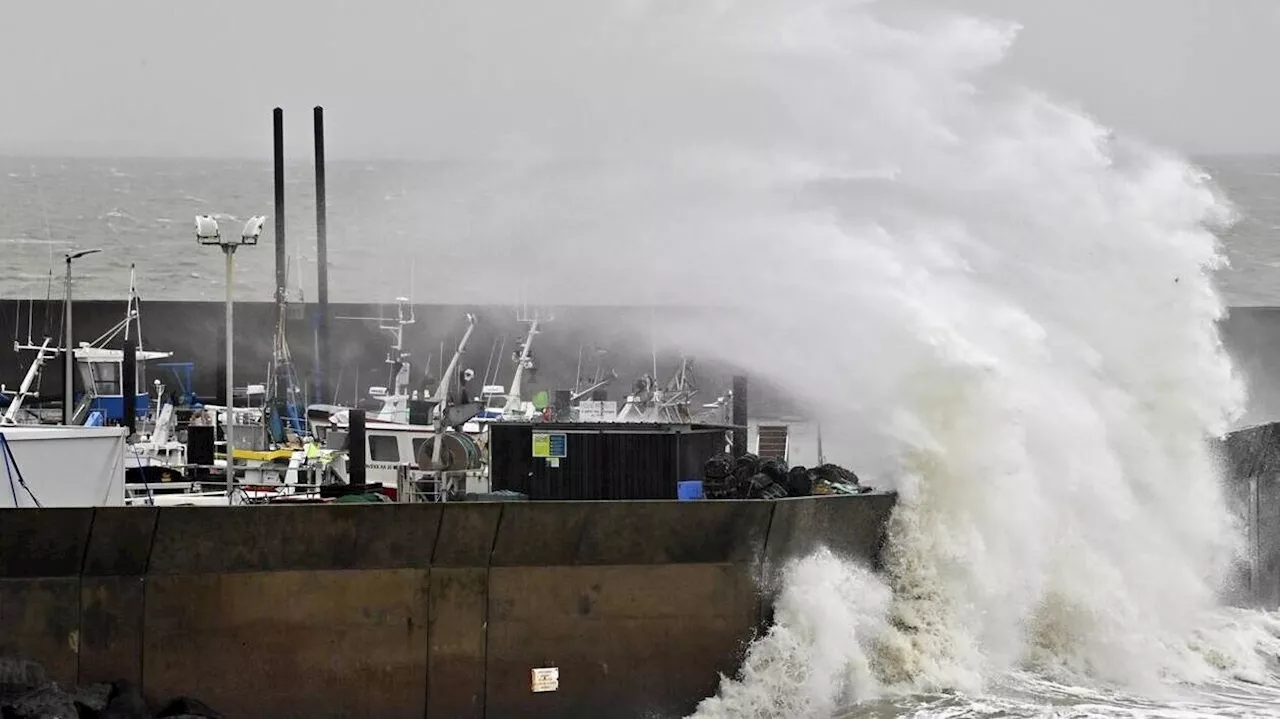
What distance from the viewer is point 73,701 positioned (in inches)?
509

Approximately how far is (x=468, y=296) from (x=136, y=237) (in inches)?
1646

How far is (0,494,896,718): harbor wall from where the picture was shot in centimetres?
1378

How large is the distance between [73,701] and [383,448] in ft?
31.6

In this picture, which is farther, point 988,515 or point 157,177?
point 157,177

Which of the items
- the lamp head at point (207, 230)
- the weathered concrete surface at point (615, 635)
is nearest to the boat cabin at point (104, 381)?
the lamp head at point (207, 230)

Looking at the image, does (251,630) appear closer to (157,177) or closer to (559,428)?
(559,428)

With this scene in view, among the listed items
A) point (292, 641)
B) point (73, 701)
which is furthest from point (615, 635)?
point (73, 701)

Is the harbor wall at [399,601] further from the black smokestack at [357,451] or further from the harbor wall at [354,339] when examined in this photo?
the harbor wall at [354,339]

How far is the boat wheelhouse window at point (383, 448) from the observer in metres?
22.2

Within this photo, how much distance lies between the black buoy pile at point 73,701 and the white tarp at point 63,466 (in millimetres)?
1922

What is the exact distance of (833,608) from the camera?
1582cm

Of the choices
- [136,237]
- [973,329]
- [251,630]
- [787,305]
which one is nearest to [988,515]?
[973,329]

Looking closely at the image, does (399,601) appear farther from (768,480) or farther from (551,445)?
(768,480)

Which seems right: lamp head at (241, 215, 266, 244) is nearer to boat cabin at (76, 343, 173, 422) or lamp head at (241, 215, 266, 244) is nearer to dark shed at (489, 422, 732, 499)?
dark shed at (489, 422, 732, 499)
